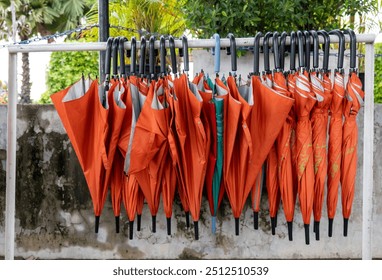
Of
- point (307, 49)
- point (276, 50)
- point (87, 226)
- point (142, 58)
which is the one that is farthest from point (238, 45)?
point (87, 226)

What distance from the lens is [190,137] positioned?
7.09 feet

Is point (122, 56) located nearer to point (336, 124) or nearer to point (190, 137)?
point (190, 137)

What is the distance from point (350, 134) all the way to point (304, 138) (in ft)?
0.65

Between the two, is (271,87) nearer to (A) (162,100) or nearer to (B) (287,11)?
(A) (162,100)

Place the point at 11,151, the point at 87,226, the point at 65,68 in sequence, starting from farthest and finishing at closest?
the point at 65,68, the point at 87,226, the point at 11,151

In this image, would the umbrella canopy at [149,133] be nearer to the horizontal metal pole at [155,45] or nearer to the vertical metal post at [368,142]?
the horizontal metal pole at [155,45]

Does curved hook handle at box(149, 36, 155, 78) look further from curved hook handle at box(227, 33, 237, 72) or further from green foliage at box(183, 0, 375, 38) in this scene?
green foliage at box(183, 0, 375, 38)

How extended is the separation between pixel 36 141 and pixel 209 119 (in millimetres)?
1373

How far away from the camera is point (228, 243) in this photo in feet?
10.4

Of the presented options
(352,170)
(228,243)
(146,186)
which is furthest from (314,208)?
(228,243)

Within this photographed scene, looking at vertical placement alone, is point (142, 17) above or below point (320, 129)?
above

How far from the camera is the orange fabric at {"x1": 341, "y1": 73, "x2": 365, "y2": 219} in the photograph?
85.9 inches

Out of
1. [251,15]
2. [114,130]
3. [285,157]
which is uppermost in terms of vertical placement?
[251,15]

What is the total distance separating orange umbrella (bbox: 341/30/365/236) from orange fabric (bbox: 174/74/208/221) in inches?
23.0
